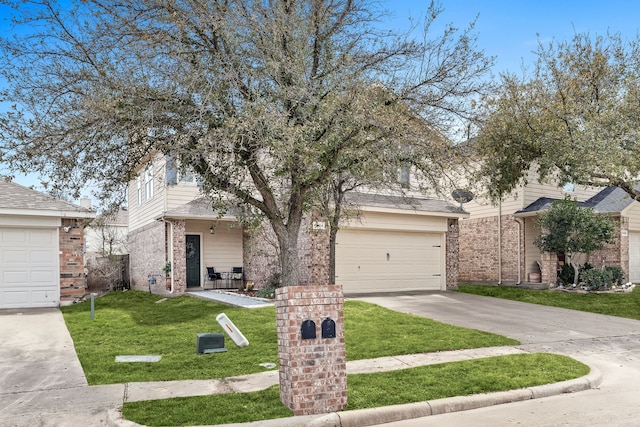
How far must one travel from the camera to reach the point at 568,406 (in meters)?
6.37

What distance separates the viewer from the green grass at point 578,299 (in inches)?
569

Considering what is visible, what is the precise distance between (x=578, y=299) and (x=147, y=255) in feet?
49.6

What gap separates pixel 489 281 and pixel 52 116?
18407mm

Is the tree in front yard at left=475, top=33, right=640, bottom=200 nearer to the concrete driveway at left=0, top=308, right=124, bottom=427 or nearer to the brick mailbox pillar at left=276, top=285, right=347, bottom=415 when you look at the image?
the brick mailbox pillar at left=276, top=285, right=347, bottom=415

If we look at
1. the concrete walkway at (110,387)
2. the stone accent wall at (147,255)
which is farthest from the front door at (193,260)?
the concrete walkway at (110,387)

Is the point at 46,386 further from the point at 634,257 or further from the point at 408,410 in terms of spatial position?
the point at 634,257

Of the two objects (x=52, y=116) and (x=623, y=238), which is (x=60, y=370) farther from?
(x=623, y=238)

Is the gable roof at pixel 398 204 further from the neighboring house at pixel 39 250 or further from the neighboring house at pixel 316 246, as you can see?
the neighboring house at pixel 39 250

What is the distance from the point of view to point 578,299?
16.3m

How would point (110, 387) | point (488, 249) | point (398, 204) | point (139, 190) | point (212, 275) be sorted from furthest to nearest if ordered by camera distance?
point (488, 249) < point (139, 190) < point (212, 275) < point (398, 204) < point (110, 387)

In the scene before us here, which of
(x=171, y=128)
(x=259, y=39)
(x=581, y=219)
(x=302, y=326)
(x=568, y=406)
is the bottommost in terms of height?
(x=568, y=406)

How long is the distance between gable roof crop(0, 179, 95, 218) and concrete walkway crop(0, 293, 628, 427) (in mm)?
3945

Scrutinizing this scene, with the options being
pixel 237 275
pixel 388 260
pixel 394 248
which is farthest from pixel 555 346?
pixel 237 275

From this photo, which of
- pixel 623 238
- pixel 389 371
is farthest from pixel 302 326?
pixel 623 238
